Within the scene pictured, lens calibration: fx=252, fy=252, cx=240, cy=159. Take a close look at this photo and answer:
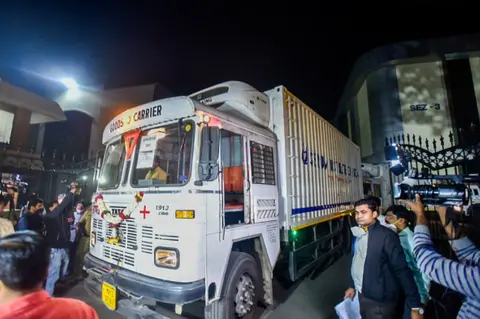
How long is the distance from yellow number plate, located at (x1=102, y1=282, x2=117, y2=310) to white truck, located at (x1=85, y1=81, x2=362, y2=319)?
10mm

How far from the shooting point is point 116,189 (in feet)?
11.4

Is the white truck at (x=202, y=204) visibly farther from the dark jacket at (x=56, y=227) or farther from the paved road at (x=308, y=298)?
the dark jacket at (x=56, y=227)

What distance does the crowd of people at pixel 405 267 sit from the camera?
1.53 meters

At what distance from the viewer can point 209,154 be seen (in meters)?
2.82

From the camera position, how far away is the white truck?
2707 millimetres

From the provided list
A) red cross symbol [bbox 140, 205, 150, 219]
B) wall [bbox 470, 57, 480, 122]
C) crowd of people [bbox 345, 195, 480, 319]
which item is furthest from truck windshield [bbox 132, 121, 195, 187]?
wall [bbox 470, 57, 480, 122]

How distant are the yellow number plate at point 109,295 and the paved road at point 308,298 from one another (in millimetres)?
1108

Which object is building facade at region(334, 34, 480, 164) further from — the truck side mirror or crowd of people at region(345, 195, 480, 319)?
the truck side mirror

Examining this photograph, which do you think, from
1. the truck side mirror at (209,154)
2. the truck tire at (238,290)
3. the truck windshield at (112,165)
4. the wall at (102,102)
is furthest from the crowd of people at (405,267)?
the wall at (102,102)

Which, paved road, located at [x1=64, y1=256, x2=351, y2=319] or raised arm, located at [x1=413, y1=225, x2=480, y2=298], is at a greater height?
raised arm, located at [x1=413, y1=225, x2=480, y2=298]

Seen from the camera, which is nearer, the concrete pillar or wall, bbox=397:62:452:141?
the concrete pillar

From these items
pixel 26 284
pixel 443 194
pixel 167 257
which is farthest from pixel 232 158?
pixel 26 284

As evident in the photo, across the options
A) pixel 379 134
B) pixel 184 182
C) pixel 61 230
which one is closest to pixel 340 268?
pixel 184 182

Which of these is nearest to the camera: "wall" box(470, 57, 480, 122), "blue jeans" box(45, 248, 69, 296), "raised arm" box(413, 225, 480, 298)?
"raised arm" box(413, 225, 480, 298)
